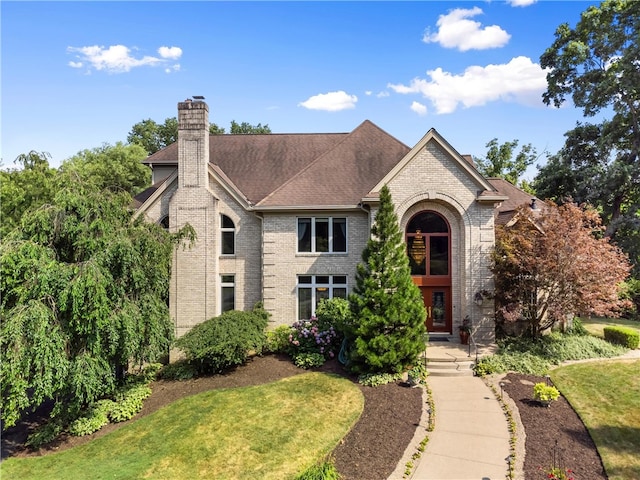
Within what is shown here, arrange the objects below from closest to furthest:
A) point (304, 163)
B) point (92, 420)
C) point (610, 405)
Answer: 1. point (610, 405)
2. point (92, 420)
3. point (304, 163)

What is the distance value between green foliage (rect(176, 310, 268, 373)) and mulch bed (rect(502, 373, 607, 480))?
8790 mm

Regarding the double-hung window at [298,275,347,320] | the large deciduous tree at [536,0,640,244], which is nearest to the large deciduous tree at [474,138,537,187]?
the large deciduous tree at [536,0,640,244]

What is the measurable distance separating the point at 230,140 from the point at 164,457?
1597 centimetres

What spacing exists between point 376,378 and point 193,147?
12032 millimetres

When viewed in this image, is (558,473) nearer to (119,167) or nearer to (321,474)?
(321,474)

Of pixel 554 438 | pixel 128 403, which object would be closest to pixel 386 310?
pixel 554 438

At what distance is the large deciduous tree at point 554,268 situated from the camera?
12.8m

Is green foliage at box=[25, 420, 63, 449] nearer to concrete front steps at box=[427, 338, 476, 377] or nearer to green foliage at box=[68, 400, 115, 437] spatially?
green foliage at box=[68, 400, 115, 437]

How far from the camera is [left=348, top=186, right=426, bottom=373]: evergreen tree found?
38.5ft

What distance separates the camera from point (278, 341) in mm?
14703

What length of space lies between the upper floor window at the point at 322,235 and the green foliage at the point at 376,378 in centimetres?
590

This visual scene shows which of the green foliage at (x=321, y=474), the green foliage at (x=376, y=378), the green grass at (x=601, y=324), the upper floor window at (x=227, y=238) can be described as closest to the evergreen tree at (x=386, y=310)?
the green foliage at (x=376, y=378)

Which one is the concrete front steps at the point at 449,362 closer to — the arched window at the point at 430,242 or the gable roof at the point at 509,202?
the arched window at the point at 430,242

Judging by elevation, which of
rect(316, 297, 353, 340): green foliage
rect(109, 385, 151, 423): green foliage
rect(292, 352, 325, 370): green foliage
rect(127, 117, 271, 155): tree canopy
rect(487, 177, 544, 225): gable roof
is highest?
rect(127, 117, 271, 155): tree canopy
